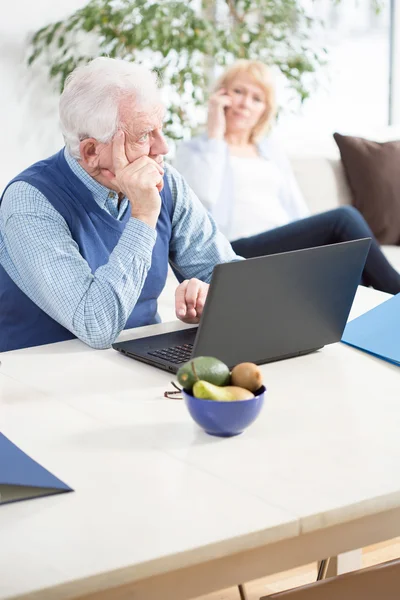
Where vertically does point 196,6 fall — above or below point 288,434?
above

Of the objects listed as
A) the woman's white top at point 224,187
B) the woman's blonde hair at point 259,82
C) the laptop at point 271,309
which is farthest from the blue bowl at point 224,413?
the woman's blonde hair at point 259,82

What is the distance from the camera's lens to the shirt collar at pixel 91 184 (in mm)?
1869

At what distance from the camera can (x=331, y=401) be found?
137 centimetres

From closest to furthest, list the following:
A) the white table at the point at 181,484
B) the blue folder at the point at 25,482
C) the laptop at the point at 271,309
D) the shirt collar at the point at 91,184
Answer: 1. the white table at the point at 181,484
2. the blue folder at the point at 25,482
3. the laptop at the point at 271,309
4. the shirt collar at the point at 91,184

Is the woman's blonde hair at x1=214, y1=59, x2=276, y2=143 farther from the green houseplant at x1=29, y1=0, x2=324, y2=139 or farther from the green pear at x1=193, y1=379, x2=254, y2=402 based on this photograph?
the green pear at x1=193, y1=379, x2=254, y2=402

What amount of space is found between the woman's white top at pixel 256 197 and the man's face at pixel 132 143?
5.10 ft

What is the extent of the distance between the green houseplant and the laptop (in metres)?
2.38

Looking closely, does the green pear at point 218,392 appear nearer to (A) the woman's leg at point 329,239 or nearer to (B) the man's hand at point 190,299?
(B) the man's hand at point 190,299

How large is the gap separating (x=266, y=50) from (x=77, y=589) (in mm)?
4102

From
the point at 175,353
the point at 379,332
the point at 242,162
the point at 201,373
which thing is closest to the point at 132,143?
the point at 175,353

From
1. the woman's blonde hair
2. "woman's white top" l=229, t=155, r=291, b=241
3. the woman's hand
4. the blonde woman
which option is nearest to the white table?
the blonde woman

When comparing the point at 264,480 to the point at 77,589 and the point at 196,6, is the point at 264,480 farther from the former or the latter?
the point at 196,6

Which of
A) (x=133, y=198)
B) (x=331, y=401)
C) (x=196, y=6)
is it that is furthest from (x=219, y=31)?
(x=331, y=401)

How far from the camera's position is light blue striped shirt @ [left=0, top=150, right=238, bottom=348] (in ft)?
5.48
